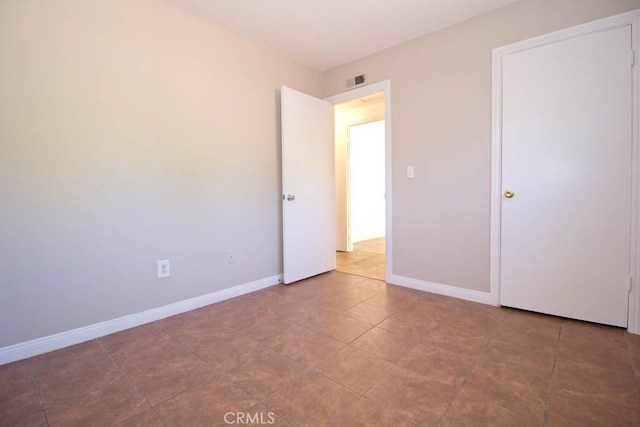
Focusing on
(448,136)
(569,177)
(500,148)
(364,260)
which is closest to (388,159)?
(448,136)

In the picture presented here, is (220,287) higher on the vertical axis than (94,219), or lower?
lower

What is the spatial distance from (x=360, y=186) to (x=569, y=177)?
386 centimetres

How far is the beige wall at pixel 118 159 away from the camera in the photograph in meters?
1.74

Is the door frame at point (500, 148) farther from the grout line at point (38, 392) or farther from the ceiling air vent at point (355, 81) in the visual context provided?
the grout line at point (38, 392)

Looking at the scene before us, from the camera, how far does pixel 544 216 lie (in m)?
2.22

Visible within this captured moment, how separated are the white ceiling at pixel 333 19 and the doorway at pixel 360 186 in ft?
2.00

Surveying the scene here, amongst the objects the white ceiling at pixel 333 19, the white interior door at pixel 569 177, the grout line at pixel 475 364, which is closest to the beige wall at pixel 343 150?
the white ceiling at pixel 333 19

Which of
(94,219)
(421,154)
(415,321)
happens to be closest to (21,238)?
(94,219)

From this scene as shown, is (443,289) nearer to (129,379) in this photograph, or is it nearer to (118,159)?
(129,379)

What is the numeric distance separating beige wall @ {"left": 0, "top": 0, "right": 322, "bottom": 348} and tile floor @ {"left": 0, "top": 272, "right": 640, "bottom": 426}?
40cm

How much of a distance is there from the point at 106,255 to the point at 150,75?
1.35 meters

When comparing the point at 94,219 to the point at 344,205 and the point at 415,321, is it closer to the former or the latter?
the point at 415,321

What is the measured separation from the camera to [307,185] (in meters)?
3.28

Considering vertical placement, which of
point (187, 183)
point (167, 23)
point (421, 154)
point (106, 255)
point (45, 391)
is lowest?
point (45, 391)
